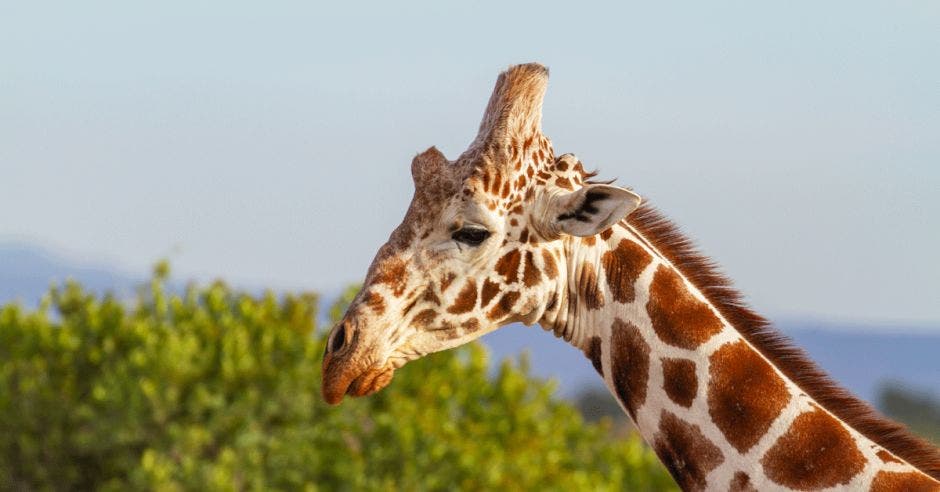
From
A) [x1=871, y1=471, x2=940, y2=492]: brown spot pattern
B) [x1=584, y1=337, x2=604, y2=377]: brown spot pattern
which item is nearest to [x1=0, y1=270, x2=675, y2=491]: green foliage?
[x1=584, y1=337, x2=604, y2=377]: brown spot pattern

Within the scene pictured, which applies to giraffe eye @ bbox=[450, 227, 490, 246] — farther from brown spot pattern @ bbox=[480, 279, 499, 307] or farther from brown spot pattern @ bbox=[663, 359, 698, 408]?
brown spot pattern @ bbox=[663, 359, 698, 408]

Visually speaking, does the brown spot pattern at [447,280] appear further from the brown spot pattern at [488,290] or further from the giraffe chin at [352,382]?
the giraffe chin at [352,382]

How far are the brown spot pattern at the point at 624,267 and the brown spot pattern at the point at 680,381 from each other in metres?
0.36

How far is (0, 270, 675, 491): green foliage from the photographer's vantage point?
514 inches

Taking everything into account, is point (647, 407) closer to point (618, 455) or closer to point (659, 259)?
point (659, 259)

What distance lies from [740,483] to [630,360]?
0.75 meters

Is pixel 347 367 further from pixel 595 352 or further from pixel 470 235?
pixel 595 352

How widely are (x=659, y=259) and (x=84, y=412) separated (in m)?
8.53

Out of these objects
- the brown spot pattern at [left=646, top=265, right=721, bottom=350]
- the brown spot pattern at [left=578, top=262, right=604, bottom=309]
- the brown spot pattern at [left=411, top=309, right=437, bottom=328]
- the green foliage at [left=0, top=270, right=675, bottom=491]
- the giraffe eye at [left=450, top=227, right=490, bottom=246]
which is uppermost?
the giraffe eye at [left=450, top=227, right=490, bottom=246]

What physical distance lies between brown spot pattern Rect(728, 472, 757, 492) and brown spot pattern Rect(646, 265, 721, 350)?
2.02 feet

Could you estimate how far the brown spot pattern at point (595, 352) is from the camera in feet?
20.9

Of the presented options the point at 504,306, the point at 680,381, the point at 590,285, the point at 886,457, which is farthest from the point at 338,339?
the point at 886,457

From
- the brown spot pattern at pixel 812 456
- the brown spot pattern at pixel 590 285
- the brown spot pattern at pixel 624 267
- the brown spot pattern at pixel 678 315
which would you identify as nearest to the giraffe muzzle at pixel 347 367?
the brown spot pattern at pixel 590 285

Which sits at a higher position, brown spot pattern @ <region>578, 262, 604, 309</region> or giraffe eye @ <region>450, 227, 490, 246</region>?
giraffe eye @ <region>450, 227, 490, 246</region>
